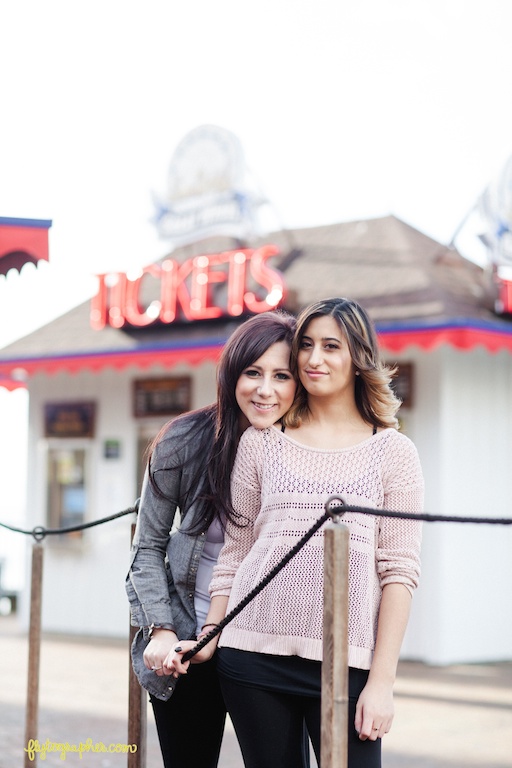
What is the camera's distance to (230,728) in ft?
22.7

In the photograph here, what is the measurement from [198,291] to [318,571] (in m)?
8.46

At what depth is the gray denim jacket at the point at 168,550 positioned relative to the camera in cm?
300

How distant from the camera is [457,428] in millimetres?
9602

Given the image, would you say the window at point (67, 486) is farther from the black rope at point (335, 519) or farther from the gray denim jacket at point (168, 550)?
the black rope at point (335, 519)

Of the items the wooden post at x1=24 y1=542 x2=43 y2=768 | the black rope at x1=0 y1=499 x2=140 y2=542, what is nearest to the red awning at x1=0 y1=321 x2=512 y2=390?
the black rope at x1=0 y1=499 x2=140 y2=542

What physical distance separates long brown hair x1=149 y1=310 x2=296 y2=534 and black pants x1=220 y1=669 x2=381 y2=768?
0.50 meters

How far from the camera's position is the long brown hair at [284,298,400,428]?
2.84m

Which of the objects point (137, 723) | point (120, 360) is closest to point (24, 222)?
point (137, 723)

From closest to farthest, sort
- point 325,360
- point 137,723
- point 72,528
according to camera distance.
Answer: point 325,360 < point 137,723 < point 72,528

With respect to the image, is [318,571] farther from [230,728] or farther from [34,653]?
[230,728]

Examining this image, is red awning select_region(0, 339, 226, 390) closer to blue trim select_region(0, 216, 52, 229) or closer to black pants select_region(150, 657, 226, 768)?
blue trim select_region(0, 216, 52, 229)

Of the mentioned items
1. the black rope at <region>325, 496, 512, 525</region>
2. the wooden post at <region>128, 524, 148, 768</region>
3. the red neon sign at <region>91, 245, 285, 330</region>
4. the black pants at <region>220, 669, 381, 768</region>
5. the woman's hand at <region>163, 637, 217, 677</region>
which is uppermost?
the red neon sign at <region>91, 245, 285, 330</region>

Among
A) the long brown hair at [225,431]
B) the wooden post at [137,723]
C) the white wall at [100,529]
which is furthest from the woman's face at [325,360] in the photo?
the white wall at [100,529]

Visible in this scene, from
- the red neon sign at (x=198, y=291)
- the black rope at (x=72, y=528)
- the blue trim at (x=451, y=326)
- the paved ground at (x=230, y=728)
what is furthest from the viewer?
the red neon sign at (x=198, y=291)
